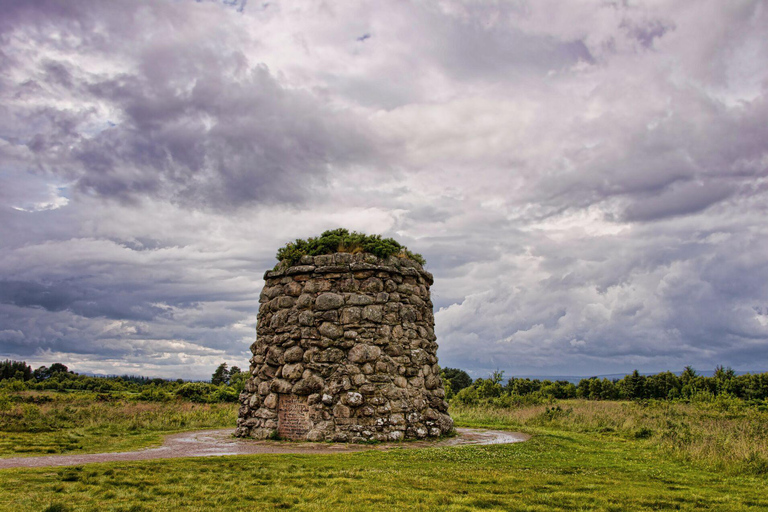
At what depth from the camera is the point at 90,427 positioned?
18.6 meters

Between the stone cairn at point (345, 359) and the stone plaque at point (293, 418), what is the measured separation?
1.3 inches

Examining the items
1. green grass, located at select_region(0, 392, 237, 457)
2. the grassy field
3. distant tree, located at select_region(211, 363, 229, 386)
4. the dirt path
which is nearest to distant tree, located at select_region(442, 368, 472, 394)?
distant tree, located at select_region(211, 363, 229, 386)

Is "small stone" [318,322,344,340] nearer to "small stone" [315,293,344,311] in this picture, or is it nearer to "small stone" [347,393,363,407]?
"small stone" [315,293,344,311]

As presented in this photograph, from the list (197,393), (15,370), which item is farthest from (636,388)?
(15,370)

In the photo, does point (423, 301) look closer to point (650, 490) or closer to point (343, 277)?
point (343, 277)

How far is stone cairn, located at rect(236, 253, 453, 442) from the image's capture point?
55.1 feet

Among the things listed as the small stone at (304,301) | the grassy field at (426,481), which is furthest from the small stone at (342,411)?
the small stone at (304,301)

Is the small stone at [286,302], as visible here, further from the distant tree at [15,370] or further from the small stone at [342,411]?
the distant tree at [15,370]

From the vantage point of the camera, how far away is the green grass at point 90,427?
46.1 ft

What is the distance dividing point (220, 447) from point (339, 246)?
7.88 m

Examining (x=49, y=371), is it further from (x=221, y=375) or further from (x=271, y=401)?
(x=271, y=401)

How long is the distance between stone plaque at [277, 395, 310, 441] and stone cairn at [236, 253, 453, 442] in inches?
1.3

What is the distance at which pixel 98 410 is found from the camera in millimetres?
23922

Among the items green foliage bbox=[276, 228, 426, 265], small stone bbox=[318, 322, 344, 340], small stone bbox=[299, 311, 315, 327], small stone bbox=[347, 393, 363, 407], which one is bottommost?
small stone bbox=[347, 393, 363, 407]
